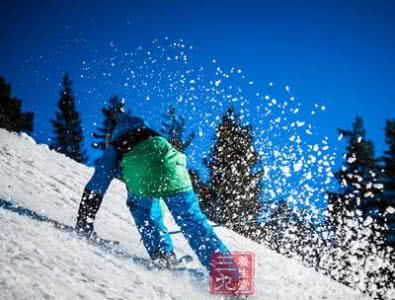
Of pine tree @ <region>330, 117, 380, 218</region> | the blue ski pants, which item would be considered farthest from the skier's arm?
pine tree @ <region>330, 117, 380, 218</region>

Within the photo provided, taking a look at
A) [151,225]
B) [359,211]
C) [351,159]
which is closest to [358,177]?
[351,159]

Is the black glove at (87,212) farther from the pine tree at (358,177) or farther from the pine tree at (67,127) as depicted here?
the pine tree at (67,127)

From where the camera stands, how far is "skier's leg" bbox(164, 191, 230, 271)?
388 centimetres

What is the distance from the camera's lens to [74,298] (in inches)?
102

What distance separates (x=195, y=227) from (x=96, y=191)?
131 cm

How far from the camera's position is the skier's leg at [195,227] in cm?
388

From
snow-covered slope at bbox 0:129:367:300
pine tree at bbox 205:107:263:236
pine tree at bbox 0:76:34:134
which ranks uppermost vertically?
pine tree at bbox 0:76:34:134

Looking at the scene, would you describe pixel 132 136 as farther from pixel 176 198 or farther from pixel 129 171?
pixel 176 198

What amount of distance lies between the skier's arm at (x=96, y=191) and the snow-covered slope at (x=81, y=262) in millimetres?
383

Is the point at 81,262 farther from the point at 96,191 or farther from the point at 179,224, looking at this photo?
the point at 96,191

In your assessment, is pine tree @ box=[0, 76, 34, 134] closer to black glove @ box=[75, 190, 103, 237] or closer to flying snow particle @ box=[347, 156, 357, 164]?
flying snow particle @ box=[347, 156, 357, 164]

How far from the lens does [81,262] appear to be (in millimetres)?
3342

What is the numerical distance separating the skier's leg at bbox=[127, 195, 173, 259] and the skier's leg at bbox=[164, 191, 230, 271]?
0.39 metres

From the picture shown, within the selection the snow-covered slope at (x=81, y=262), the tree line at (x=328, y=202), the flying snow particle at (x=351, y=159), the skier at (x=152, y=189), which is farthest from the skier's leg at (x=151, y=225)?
the flying snow particle at (x=351, y=159)
